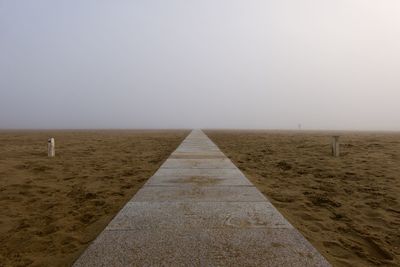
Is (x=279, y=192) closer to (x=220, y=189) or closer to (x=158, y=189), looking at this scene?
(x=220, y=189)

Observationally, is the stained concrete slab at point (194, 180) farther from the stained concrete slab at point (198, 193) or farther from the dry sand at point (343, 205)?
the dry sand at point (343, 205)

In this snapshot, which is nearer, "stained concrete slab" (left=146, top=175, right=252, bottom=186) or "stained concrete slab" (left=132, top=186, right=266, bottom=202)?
"stained concrete slab" (left=132, top=186, right=266, bottom=202)

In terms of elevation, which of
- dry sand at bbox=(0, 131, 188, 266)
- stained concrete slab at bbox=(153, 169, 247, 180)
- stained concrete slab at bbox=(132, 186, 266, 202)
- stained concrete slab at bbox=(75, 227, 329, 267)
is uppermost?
stained concrete slab at bbox=(153, 169, 247, 180)

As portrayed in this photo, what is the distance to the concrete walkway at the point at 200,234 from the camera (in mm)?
2824

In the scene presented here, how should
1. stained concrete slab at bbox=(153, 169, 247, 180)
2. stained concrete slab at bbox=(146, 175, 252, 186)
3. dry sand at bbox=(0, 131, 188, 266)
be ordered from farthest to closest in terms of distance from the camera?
1. stained concrete slab at bbox=(153, 169, 247, 180)
2. stained concrete slab at bbox=(146, 175, 252, 186)
3. dry sand at bbox=(0, 131, 188, 266)

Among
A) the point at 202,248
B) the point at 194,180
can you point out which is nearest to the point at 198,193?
the point at 194,180

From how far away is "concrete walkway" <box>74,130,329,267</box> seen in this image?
2824mm

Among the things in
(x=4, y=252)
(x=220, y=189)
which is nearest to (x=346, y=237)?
(x=220, y=189)

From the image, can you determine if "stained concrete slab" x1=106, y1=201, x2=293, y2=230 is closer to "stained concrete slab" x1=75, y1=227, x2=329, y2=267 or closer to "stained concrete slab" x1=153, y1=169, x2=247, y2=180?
"stained concrete slab" x1=75, y1=227, x2=329, y2=267

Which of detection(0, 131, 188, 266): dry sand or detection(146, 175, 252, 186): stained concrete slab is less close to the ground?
detection(146, 175, 252, 186): stained concrete slab

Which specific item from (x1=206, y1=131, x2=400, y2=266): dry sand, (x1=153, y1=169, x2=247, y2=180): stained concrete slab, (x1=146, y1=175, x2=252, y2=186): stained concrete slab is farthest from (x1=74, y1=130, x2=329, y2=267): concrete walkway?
(x1=153, y1=169, x2=247, y2=180): stained concrete slab

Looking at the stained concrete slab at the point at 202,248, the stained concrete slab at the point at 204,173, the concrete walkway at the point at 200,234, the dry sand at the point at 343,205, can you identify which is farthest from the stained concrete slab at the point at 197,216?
the stained concrete slab at the point at 204,173

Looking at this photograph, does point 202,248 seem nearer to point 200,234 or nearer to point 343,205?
point 200,234

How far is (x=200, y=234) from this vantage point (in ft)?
11.1
